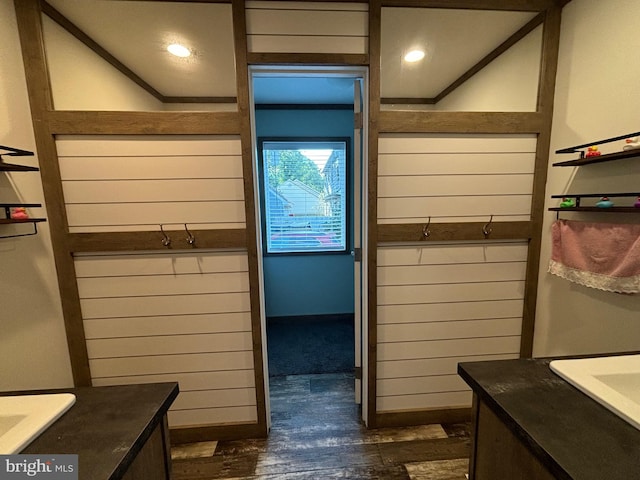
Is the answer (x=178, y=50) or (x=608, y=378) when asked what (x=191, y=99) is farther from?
(x=608, y=378)

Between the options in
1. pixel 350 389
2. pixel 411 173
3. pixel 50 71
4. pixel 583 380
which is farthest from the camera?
pixel 350 389

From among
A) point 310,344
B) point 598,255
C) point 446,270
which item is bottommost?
point 310,344

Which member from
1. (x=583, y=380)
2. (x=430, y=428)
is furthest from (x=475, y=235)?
(x=430, y=428)

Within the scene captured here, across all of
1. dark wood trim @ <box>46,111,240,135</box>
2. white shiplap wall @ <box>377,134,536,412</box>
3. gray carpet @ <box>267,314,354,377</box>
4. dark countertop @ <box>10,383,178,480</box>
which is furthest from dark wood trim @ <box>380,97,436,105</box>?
gray carpet @ <box>267,314,354,377</box>

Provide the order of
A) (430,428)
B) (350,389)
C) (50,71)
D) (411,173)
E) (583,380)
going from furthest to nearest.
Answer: (350,389)
(430,428)
(411,173)
(50,71)
(583,380)

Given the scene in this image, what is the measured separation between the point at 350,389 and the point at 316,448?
0.63 m

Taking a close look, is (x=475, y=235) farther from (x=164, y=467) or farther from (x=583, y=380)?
(x=164, y=467)

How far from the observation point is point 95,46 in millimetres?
1587

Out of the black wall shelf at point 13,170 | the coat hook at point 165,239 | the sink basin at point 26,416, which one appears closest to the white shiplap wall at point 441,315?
the coat hook at point 165,239

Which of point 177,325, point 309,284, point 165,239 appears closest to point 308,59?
point 165,239

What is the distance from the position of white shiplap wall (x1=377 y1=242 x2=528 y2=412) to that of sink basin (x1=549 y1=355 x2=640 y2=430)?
803 mm

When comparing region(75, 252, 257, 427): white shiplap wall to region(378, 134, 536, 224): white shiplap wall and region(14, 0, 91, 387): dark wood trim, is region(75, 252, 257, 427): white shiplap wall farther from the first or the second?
Answer: region(378, 134, 536, 224): white shiplap wall

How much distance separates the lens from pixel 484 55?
1.79 m

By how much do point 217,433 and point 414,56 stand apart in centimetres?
268
